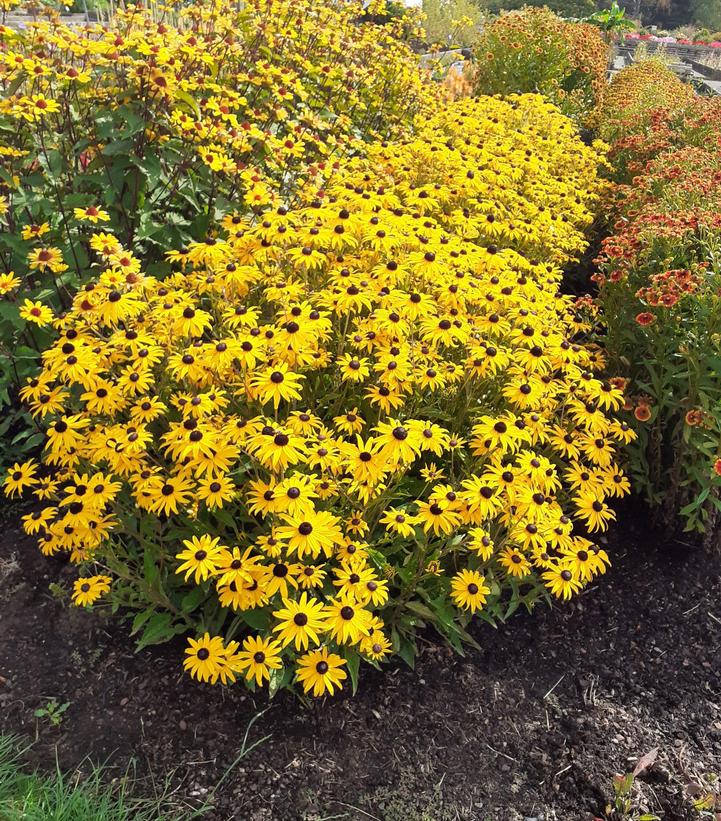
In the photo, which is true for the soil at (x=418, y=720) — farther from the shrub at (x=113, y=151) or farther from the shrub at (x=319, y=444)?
the shrub at (x=113, y=151)

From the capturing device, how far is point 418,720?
2.34m

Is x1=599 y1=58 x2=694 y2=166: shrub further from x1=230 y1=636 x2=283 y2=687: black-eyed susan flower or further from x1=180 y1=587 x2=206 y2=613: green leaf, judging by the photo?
x1=230 y1=636 x2=283 y2=687: black-eyed susan flower

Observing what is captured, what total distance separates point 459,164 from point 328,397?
221cm

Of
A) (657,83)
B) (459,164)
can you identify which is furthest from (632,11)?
(459,164)

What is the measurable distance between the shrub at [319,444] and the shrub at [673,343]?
0.37 m

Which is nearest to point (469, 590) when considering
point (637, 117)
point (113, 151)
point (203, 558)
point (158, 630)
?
point (203, 558)

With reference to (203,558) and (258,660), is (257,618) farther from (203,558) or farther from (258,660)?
(203,558)

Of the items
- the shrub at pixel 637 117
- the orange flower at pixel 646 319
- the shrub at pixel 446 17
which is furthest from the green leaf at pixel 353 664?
the shrub at pixel 446 17

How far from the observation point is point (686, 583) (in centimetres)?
296

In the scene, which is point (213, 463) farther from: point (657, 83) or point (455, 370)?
point (657, 83)

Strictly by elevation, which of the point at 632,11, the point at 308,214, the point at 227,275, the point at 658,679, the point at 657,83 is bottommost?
the point at 658,679

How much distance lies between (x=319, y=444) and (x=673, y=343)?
1792 mm

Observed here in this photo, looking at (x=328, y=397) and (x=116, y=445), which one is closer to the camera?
(x=116, y=445)

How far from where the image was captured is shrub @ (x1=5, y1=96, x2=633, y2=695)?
6.64 feet
